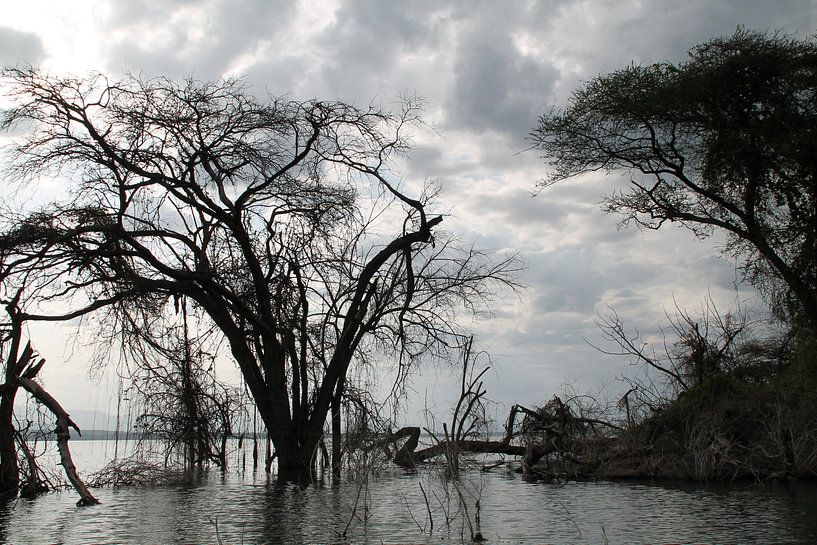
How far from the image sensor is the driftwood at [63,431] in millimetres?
15875

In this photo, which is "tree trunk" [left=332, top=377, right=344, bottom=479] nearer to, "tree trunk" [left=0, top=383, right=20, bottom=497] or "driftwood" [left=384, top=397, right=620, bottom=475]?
"driftwood" [left=384, top=397, right=620, bottom=475]

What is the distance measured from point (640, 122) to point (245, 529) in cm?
1908

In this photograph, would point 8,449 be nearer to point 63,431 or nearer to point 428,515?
point 63,431

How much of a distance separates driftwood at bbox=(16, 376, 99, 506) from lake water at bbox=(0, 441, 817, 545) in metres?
0.43

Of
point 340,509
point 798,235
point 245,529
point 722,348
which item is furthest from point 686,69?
point 245,529

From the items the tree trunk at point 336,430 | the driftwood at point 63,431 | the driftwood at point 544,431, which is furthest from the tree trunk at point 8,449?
the driftwood at point 544,431

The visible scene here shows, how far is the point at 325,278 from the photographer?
954 inches

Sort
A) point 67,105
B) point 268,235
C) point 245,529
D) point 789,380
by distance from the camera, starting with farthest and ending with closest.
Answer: point 268,235 → point 789,380 → point 67,105 → point 245,529

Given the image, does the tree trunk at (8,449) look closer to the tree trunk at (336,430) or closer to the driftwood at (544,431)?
the tree trunk at (336,430)

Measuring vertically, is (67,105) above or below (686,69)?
below

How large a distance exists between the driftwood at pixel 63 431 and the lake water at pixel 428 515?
428 millimetres

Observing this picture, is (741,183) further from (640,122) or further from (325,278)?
(325,278)

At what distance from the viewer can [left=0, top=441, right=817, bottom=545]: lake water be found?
11852 mm

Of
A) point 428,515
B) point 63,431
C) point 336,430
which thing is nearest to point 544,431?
point 336,430
